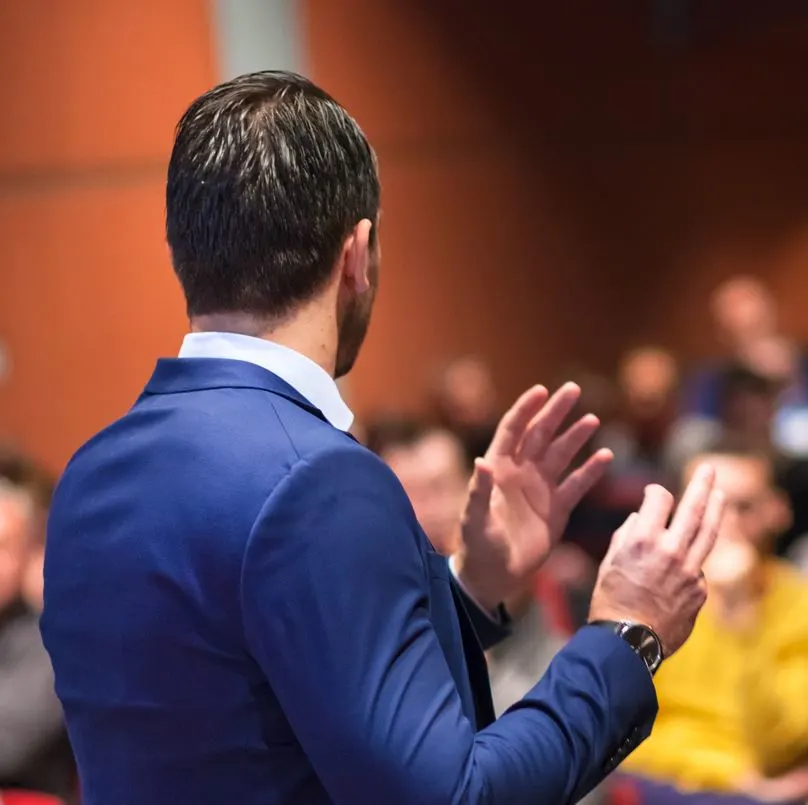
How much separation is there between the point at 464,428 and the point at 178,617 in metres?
4.53

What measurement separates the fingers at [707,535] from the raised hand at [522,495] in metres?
0.19

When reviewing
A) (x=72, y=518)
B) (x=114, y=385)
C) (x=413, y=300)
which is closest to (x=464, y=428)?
(x=413, y=300)

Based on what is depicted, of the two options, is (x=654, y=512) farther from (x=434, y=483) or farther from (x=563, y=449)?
(x=434, y=483)

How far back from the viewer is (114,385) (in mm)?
5145

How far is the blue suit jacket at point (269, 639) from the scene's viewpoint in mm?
863

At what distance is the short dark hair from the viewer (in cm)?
97

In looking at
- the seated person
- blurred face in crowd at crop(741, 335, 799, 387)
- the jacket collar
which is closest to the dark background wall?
blurred face in crowd at crop(741, 335, 799, 387)

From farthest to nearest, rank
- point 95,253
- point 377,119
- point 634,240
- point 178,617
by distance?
point 634,240 < point 377,119 < point 95,253 < point 178,617

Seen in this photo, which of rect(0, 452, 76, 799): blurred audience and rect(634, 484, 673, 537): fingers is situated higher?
rect(634, 484, 673, 537): fingers

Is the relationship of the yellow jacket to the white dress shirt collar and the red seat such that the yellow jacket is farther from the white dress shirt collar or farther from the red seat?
the white dress shirt collar

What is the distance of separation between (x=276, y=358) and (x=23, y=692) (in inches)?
62.7

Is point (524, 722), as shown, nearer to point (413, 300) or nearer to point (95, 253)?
point (95, 253)

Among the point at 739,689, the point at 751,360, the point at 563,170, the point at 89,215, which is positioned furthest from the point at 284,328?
the point at 563,170

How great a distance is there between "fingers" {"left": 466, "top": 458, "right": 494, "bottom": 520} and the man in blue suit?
153mm
